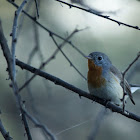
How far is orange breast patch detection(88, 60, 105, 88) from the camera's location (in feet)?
14.9

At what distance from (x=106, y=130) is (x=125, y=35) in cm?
295

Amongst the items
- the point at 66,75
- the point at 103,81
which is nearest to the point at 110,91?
the point at 103,81

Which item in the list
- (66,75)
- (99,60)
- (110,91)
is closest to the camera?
(110,91)

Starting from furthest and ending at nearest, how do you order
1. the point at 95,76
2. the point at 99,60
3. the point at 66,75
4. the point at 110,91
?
1. the point at 66,75
2. the point at 99,60
3. the point at 95,76
4. the point at 110,91

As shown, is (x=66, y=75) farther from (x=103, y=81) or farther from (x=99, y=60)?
(x=103, y=81)

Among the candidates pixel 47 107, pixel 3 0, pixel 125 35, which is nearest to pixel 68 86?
pixel 47 107

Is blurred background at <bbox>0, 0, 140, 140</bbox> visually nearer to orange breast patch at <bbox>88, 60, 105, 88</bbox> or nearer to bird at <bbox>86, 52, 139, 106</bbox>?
bird at <bbox>86, 52, 139, 106</bbox>

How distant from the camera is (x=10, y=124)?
243 inches

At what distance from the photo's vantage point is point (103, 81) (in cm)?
457

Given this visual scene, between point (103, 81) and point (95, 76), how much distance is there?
14cm

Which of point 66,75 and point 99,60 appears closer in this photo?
point 99,60

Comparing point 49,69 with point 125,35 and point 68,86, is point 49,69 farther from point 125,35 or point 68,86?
point 68,86

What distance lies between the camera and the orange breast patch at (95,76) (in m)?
4.55

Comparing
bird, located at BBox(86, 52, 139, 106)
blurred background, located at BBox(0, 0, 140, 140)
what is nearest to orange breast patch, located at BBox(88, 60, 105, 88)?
bird, located at BBox(86, 52, 139, 106)
